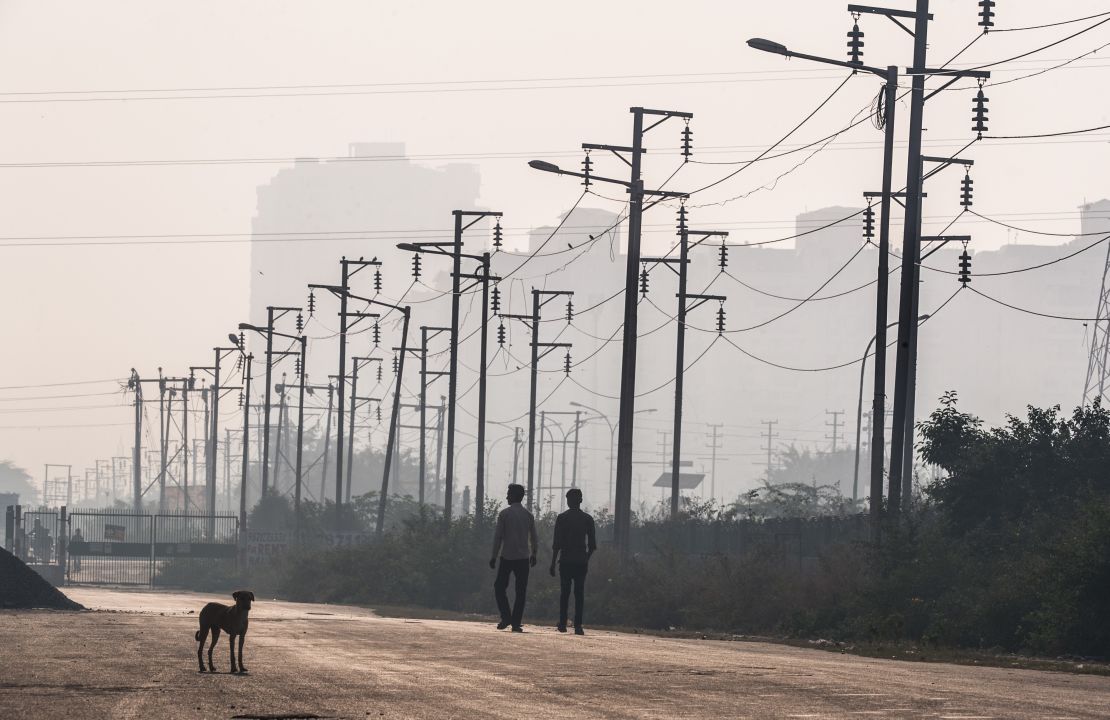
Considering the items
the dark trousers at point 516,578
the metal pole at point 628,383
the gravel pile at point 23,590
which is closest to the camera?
the dark trousers at point 516,578

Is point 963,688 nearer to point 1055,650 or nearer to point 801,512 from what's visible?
point 1055,650

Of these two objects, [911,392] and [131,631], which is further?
[911,392]

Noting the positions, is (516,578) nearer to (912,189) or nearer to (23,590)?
(23,590)

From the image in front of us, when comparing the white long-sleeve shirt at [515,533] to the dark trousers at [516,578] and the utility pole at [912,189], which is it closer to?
the dark trousers at [516,578]

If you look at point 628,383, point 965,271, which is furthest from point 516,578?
point 965,271

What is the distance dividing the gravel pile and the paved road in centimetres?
936

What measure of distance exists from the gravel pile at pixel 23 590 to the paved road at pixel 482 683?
369 inches

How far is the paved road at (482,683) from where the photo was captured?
11.7 metres

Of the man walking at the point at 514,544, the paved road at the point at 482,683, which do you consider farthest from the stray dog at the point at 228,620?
the man walking at the point at 514,544

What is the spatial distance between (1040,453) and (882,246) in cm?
520

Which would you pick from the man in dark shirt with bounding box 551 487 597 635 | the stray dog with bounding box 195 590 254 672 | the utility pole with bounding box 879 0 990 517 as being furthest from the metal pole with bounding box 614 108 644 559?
the stray dog with bounding box 195 590 254 672

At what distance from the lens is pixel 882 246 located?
37.2m

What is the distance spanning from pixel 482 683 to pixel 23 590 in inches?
693

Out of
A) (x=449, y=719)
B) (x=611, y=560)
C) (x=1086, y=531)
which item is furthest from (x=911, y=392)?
(x=449, y=719)
